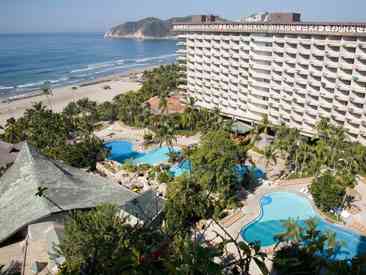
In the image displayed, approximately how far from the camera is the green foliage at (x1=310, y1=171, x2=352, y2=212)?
1743 inches

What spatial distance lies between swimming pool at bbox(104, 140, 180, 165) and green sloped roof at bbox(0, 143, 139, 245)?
58.1 ft

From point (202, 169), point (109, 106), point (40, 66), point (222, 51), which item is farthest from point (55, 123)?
point (40, 66)

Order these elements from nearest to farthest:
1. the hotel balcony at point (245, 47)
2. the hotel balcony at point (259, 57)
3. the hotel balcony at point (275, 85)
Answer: the hotel balcony at point (275, 85)
the hotel balcony at point (259, 57)
the hotel balcony at point (245, 47)

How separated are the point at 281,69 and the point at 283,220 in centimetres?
3369

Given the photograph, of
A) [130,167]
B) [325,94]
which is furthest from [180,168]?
[325,94]

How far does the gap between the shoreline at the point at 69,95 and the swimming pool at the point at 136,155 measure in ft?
132

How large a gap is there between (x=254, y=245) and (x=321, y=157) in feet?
145

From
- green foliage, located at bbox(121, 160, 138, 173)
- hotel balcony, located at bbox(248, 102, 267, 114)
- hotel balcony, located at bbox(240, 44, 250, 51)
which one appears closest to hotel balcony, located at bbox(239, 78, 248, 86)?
hotel balcony, located at bbox(248, 102, 267, 114)

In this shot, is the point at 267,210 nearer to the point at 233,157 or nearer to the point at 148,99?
the point at 233,157

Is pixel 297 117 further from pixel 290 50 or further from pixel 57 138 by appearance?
pixel 57 138

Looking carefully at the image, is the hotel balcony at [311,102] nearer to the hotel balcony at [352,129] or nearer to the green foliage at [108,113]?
the hotel balcony at [352,129]

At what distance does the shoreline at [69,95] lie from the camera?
108m

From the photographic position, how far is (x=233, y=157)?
162ft

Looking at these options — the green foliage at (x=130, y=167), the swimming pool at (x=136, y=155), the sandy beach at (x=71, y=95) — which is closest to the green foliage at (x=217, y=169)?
the green foliage at (x=130, y=167)
